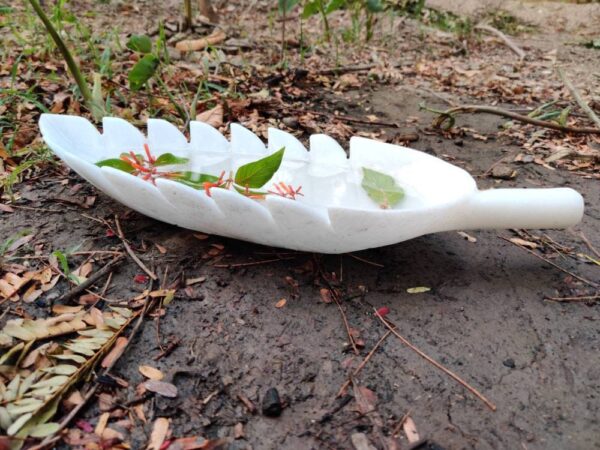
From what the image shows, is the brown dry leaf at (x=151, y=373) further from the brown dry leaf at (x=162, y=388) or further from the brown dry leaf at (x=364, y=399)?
the brown dry leaf at (x=364, y=399)

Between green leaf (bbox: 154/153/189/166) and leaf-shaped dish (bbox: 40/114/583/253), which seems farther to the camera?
green leaf (bbox: 154/153/189/166)

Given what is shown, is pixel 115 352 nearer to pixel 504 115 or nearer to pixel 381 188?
pixel 381 188

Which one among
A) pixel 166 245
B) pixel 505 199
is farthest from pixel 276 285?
pixel 505 199

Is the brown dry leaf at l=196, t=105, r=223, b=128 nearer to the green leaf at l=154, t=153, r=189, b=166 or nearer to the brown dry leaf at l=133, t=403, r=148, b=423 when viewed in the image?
the green leaf at l=154, t=153, r=189, b=166

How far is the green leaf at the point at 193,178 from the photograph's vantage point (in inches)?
43.7

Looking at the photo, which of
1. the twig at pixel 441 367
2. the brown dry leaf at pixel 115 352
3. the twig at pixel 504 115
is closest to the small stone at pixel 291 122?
the twig at pixel 504 115

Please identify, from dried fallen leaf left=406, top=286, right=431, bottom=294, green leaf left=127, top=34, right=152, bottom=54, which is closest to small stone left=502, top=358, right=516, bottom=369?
dried fallen leaf left=406, top=286, right=431, bottom=294

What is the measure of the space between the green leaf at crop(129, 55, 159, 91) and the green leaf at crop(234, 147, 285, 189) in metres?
0.80

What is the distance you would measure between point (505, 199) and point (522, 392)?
377 mm

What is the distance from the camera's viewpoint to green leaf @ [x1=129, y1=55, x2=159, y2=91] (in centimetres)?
160

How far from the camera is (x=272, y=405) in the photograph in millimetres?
799

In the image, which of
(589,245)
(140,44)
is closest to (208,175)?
(140,44)

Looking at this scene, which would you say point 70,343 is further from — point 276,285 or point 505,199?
point 505,199

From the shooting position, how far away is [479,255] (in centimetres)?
115
